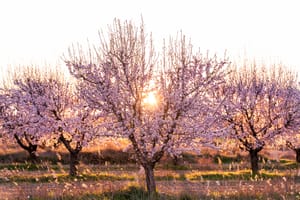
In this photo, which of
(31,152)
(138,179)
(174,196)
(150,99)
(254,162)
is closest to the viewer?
(174,196)

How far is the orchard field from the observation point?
14.6 m

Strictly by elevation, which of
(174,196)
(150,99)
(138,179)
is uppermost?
(150,99)

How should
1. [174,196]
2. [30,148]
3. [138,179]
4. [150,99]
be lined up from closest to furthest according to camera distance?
1. [174,196]
2. [138,179]
3. [150,99]
4. [30,148]

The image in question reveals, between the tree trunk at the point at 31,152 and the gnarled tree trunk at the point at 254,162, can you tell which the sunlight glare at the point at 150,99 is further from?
the tree trunk at the point at 31,152

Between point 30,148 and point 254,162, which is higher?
point 30,148

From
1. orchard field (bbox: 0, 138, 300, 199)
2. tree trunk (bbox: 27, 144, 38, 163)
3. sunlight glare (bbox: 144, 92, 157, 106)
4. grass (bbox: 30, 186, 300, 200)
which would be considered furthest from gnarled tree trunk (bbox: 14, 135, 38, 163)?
grass (bbox: 30, 186, 300, 200)

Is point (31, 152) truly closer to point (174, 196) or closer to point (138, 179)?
point (138, 179)

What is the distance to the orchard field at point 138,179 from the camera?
14.6 m

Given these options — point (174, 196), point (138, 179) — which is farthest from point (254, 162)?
point (174, 196)

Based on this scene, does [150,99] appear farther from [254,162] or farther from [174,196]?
[254,162]

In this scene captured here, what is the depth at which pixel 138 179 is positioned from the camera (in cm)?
1645

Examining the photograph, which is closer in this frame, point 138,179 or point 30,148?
point 138,179

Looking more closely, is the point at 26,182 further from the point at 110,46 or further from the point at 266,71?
the point at 266,71

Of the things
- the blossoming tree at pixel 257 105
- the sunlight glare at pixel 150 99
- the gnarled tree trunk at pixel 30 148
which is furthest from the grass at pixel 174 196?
the gnarled tree trunk at pixel 30 148
